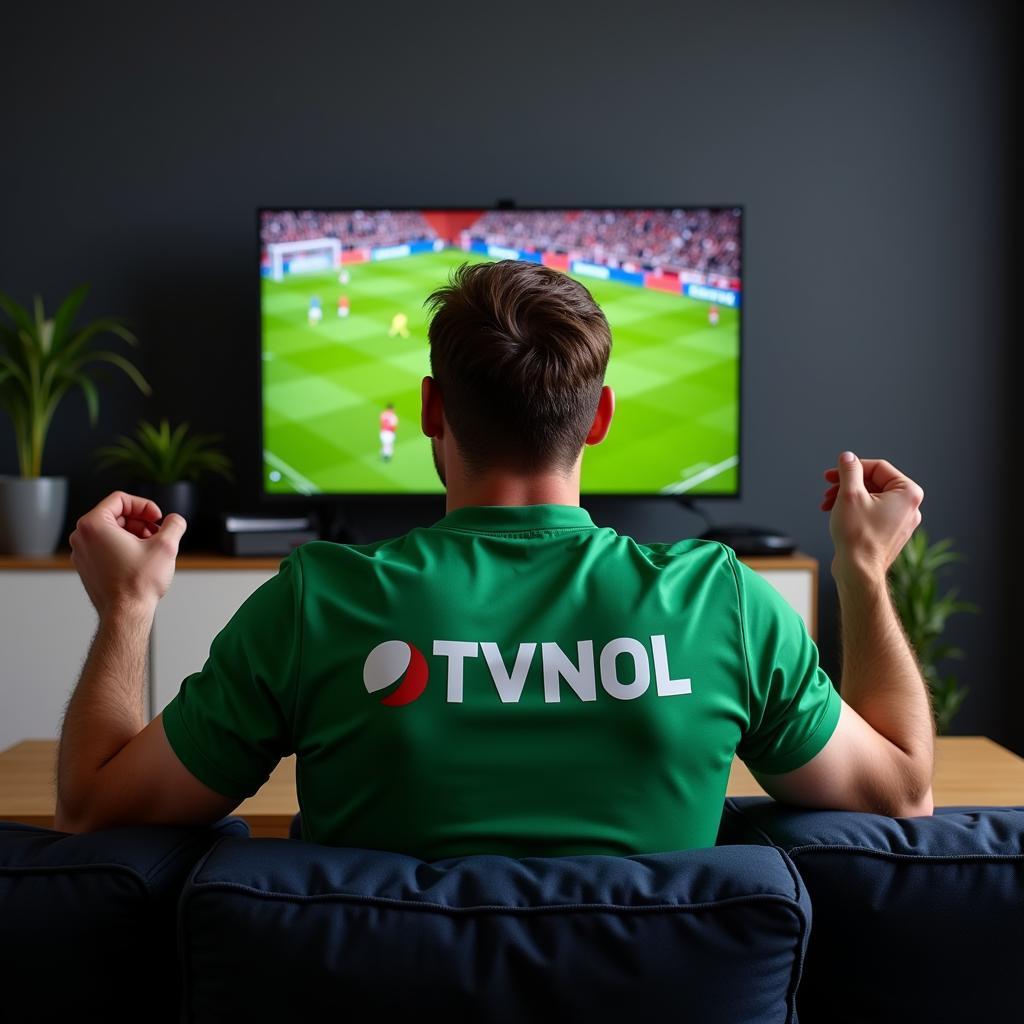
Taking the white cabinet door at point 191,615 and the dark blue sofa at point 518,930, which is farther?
the white cabinet door at point 191,615

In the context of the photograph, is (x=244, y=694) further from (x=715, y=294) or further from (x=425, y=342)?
(x=715, y=294)

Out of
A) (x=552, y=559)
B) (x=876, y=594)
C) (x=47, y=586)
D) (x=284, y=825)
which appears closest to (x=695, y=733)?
(x=552, y=559)

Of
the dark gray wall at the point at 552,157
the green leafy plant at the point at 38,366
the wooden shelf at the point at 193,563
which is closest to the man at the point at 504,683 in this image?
the wooden shelf at the point at 193,563

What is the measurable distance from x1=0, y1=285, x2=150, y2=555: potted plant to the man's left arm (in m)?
2.43

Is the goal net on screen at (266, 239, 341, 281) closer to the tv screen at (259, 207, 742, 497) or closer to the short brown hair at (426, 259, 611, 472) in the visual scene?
the tv screen at (259, 207, 742, 497)

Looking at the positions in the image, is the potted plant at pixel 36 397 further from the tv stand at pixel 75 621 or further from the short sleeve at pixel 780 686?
the short sleeve at pixel 780 686

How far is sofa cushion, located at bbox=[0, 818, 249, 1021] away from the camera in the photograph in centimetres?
85

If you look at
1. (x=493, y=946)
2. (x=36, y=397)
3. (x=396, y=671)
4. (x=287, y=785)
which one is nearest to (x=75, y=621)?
(x=36, y=397)

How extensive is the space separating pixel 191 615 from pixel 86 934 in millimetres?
2585

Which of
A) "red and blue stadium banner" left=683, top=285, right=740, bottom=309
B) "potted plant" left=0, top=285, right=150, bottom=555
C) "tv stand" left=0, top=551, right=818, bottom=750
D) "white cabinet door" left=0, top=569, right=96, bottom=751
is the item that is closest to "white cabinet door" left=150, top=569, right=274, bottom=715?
"tv stand" left=0, top=551, right=818, bottom=750

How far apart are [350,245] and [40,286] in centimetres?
109

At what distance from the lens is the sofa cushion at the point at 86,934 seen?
0.85 meters

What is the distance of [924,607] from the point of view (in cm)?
359

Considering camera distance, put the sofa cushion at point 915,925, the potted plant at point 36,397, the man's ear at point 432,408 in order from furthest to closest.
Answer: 1. the potted plant at point 36,397
2. the man's ear at point 432,408
3. the sofa cushion at point 915,925
